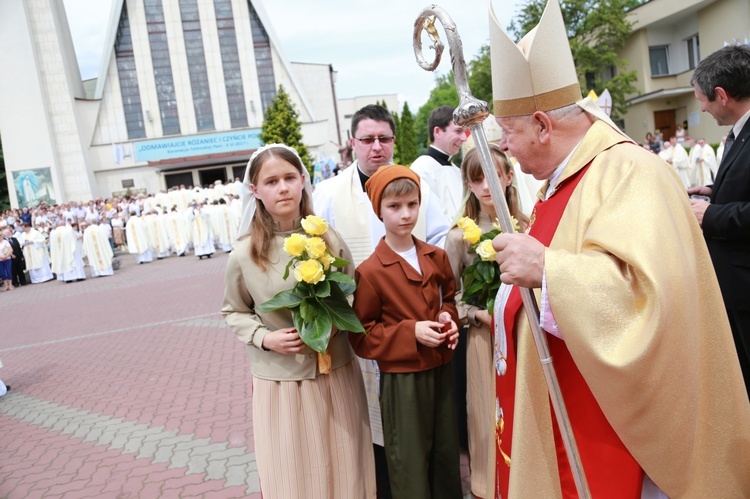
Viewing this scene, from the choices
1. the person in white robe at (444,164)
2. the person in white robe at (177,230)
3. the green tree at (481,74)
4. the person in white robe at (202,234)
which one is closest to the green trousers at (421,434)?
→ the person in white robe at (444,164)

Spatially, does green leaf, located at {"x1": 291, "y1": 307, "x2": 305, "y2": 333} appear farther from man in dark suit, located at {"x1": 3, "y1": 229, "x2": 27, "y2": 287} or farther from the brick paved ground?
man in dark suit, located at {"x1": 3, "y1": 229, "x2": 27, "y2": 287}

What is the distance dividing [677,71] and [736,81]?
105 feet

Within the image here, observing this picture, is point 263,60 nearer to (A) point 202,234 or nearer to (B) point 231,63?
(B) point 231,63

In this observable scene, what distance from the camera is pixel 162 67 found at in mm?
39625

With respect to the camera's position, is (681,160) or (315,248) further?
(681,160)

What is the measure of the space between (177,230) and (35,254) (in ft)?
16.2

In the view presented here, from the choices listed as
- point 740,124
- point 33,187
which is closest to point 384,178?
point 740,124

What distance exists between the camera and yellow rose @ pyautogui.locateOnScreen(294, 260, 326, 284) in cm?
240

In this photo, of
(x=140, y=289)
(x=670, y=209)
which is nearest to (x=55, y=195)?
(x=140, y=289)

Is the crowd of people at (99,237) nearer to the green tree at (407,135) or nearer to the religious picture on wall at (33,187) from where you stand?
the religious picture on wall at (33,187)

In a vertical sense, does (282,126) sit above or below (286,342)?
above

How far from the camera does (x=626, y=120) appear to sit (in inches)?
1313

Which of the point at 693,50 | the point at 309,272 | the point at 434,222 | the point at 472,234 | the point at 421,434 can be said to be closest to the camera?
the point at 309,272

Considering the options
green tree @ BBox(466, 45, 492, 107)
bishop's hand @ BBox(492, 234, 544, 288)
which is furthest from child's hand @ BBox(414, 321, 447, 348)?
green tree @ BBox(466, 45, 492, 107)
